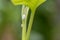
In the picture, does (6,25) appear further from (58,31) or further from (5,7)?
(58,31)

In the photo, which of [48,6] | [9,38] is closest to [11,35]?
[9,38]

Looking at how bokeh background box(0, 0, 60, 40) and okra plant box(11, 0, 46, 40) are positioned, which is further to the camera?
bokeh background box(0, 0, 60, 40)

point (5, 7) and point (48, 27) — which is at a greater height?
point (5, 7)

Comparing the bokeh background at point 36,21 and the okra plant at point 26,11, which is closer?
the okra plant at point 26,11

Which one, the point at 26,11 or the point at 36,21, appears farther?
the point at 36,21

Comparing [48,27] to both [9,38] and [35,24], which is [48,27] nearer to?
[35,24]

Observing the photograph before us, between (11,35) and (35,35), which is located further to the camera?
(11,35)

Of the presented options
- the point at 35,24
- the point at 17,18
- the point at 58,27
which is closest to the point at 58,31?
Result: the point at 58,27
